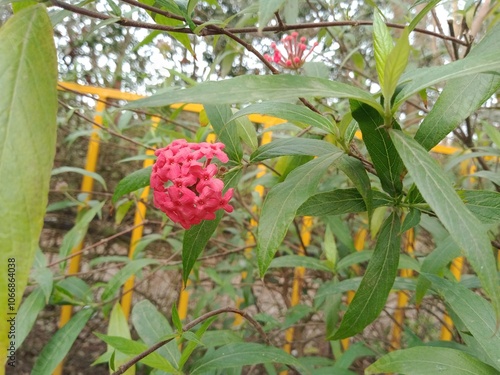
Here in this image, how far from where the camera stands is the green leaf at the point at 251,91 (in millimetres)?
442

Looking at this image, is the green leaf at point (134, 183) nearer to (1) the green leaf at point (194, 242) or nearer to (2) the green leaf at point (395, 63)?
(1) the green leaf at point (194, 242)

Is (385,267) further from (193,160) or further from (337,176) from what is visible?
(337,176)

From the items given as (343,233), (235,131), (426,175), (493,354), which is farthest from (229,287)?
(426,175)

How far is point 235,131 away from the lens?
798mm

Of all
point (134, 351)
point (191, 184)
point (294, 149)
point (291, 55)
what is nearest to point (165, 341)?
point (134, 351)

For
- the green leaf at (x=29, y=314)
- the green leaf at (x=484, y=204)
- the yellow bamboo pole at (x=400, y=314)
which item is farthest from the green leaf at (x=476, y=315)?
the yellow bamboo pole at (x=400, y=314)

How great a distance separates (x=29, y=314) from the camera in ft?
3.92

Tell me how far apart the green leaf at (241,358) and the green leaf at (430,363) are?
0.27 m

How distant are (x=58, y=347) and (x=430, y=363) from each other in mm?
936

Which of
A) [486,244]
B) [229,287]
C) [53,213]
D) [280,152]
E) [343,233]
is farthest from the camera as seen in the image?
[53,213]

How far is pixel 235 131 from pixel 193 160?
109 millimetres

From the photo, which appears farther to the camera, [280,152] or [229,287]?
[229,287]

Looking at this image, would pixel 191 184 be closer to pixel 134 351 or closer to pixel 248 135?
pixel 248 135

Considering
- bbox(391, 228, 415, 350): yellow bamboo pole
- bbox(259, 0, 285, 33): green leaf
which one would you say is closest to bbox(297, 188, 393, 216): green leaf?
bbox(259, 0, 285, 33): green leaf
